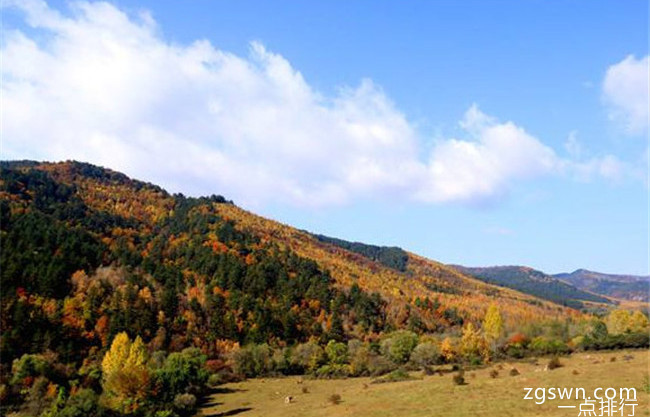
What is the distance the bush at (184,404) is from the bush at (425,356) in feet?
174

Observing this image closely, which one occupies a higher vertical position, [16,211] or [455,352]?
[16,211]

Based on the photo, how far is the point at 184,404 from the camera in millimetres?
67375

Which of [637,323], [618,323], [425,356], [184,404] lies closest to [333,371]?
[425,356]

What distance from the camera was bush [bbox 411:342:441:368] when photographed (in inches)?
4151

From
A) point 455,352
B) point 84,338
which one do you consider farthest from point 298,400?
point 84,338

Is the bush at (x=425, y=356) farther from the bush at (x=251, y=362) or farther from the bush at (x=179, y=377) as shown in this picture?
the bush at (x=179, y=377)

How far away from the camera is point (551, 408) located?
1599 inches

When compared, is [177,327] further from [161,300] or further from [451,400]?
[451,400]

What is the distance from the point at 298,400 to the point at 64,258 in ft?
353

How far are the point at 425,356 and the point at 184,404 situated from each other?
5626 cm

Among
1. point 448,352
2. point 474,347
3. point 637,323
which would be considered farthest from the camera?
point 637,323

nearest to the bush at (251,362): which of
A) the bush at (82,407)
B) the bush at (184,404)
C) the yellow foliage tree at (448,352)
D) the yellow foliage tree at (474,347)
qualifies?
the bush at (184,404)

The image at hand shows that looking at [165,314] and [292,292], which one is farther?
[292,292]

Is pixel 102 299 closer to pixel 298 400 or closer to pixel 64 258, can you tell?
pixel 64 258
